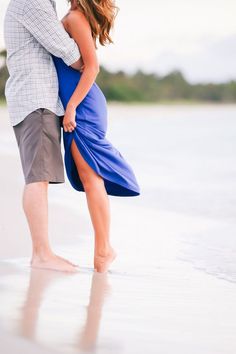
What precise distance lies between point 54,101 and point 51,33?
286 millimetres

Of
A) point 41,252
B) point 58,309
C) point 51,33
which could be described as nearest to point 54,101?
point 51,33

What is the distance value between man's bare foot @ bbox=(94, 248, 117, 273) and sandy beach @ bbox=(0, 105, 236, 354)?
0.05 m

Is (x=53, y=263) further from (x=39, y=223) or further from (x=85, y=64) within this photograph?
(x=85, y=64)

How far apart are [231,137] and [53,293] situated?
1413 cm

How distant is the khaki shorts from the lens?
4.27m

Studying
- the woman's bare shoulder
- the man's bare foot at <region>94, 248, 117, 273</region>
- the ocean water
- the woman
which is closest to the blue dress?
the woman

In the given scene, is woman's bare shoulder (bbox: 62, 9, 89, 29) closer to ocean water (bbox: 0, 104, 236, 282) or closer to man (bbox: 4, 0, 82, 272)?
man (bbox: 4, 0, 82, 272)

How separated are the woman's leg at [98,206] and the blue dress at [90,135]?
0.09ft

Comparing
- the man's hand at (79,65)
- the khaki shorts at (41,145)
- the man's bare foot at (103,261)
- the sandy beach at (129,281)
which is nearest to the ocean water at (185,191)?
the sandy beach at (129,281)

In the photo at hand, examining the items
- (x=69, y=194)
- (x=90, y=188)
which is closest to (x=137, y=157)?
(x=69, y=194)

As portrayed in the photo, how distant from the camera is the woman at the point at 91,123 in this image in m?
4.28

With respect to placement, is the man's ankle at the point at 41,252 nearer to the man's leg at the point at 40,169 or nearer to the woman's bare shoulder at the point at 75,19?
the man's leg at the point at 40,169

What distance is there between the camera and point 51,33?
166 inches

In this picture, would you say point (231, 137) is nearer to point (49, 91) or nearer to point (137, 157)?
point (137, 157)
